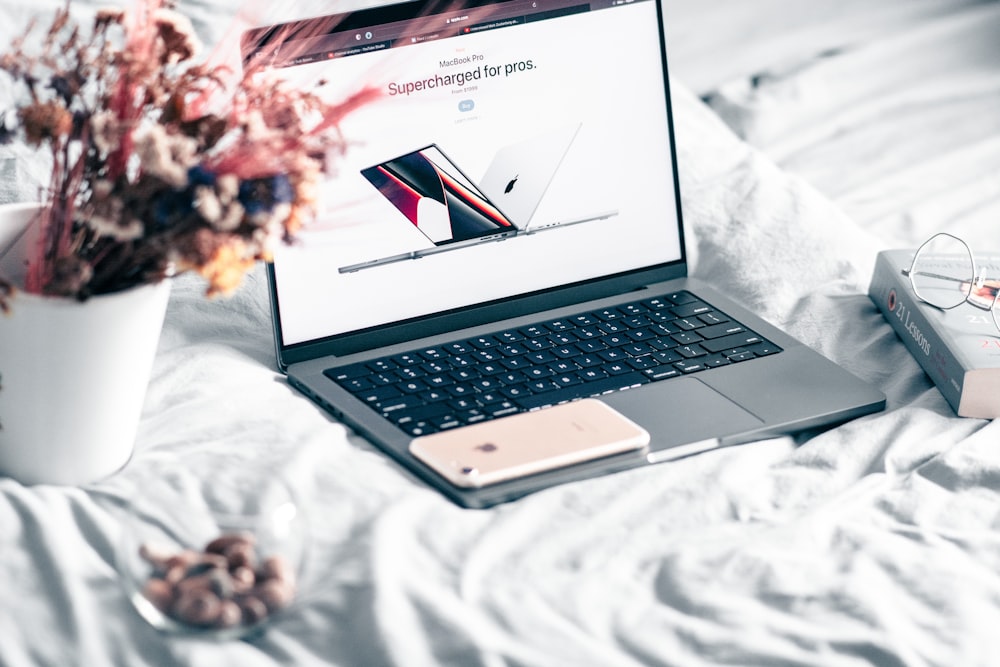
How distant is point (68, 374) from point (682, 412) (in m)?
0.45

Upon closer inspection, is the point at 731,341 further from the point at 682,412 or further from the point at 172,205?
the point at 172,205

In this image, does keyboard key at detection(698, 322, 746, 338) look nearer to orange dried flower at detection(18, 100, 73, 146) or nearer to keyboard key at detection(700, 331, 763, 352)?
keyboard key at detection(700, 331, 763, 352)

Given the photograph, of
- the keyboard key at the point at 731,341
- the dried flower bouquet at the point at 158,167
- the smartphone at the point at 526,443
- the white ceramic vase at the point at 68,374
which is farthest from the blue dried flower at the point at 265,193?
the keyboard key at the point at 731,341

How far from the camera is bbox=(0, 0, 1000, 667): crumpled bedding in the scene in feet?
2.29

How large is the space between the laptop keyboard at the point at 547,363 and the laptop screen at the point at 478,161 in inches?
2.1

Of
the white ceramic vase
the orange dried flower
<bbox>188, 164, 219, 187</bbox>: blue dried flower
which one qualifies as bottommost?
the white ceramic vase

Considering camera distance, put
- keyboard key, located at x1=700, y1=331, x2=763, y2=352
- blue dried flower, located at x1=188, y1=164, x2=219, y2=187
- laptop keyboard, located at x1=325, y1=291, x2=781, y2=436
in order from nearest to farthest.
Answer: blue dried flower, located at x1=188, y1=164, x2=219, y2=187 < laptop keyboard, located at x1=325, y1=291, x2=781, y2=436 < keyboard key, located at x1=700, y1=331, x2=763, y2=352

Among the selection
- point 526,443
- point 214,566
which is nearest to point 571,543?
point 526,443

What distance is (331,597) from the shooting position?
72 cm

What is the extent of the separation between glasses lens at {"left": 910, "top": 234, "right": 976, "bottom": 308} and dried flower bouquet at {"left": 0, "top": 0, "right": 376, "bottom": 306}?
1.90ft

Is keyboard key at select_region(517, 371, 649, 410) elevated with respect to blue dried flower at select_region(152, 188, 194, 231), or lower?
lower

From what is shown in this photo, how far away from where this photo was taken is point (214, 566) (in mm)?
692

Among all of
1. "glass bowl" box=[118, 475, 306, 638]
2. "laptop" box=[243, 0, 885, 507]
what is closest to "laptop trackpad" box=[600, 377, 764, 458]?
"laptop" box=[243, 0, 885, 507]

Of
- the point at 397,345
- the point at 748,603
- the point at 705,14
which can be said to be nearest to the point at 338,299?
the point at 397,345
